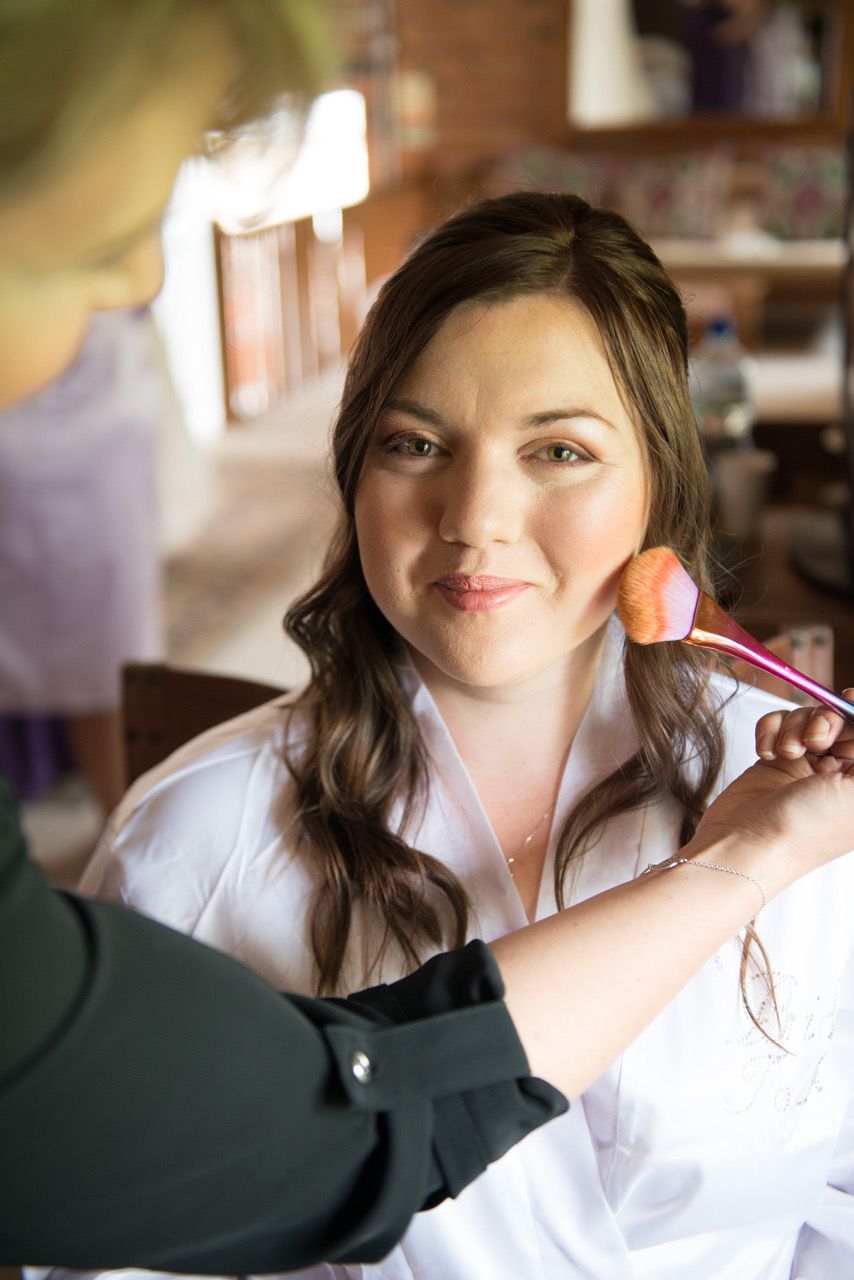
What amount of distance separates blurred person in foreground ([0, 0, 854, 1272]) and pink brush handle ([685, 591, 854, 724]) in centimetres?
16

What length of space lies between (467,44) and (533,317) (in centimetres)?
617

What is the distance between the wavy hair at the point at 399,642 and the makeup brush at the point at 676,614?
6.3 inches

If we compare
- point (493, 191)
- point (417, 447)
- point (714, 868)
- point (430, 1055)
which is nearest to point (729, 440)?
point (417, 447)

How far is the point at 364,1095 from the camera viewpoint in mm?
630

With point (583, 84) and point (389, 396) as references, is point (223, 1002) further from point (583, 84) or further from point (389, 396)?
point (583, 84)

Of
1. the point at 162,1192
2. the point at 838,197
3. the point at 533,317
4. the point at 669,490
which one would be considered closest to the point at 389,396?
the point at 533,317

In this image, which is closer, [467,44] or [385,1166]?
[385,1166]

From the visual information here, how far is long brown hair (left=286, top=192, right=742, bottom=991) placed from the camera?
968 millimetres

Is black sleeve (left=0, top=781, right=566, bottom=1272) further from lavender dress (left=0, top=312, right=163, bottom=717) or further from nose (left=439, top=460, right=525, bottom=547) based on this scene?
lavender dress (left=0, top=312, right=163, bottom=717)

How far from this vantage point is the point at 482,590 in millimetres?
Result: 939

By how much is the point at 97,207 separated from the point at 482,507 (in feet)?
1.44

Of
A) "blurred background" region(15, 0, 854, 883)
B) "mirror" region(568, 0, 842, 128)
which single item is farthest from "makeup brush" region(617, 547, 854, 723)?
"mirror" region(568, 0, 842, 128)

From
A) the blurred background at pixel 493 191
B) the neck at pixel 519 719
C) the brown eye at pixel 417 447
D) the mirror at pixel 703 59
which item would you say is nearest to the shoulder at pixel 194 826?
the neck at pixel 519 719

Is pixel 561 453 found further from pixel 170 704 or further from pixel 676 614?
pixel 170 704
